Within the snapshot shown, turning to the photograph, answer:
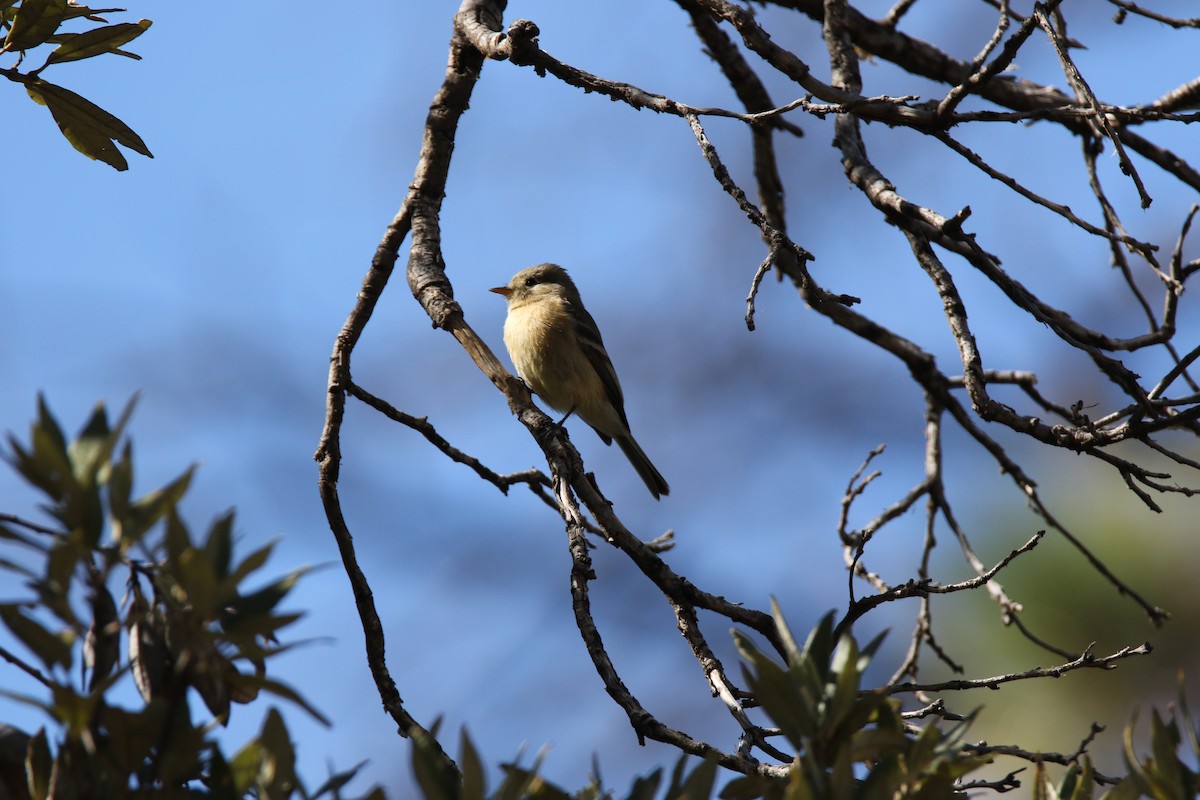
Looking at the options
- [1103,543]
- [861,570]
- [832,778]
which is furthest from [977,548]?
[832,778]

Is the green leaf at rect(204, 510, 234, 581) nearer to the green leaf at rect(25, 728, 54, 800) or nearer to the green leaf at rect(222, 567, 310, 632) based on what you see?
the green leaf at rect(222, 567, 310, 632)

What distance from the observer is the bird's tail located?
272 inches

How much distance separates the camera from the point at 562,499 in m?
3.00

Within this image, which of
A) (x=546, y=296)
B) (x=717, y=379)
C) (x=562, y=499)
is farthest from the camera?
(x=717, y=379)

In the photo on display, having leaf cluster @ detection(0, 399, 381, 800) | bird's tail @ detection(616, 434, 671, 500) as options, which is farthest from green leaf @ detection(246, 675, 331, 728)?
bird's tail @ detection(616, 434, 671, 500)

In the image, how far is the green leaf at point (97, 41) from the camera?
8.62ft

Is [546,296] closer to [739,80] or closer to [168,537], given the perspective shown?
[739,80]

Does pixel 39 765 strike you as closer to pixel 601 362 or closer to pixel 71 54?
pixel 71 54

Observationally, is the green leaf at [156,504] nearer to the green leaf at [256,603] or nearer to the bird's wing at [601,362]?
the green leaf at [256,603]

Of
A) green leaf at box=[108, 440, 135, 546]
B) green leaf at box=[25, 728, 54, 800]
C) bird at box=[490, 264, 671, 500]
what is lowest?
green leaf at box=[25, 728, 54, 800]

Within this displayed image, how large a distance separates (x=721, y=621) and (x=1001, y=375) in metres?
5.13

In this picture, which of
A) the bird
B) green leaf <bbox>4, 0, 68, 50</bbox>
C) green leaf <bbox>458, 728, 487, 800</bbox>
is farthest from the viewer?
the bird

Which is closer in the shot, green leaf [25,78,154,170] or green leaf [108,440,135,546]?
green leaf [108,440,135,546]

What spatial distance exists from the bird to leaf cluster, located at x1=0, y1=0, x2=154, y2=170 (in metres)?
3.86
